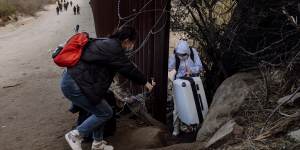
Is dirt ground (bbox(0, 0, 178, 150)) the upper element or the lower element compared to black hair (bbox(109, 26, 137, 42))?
lower

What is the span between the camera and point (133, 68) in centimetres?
556

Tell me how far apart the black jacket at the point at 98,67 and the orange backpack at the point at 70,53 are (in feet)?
0.17

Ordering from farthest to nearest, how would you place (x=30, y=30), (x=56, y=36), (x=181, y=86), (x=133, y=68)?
(x=30, y=30)
(x=56, y=36)
(x=181, y=86)
(x=133, y=68)

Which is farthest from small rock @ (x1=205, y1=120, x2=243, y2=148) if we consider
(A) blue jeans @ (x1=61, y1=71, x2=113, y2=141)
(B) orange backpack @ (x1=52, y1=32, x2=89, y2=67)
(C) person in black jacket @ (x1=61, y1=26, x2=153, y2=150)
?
(B) orange backpack @ (x1=52, y1=32, x2=89, y2=67)

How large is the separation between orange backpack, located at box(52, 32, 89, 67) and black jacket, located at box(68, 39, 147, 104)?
→ 0.05m

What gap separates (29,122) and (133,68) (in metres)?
2.86

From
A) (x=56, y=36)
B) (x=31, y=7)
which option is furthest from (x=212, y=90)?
(x=31, y=7)

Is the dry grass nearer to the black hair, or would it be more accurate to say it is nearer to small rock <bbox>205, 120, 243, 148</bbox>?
small rock <bbox>205, 120, 243, 148</bbox>

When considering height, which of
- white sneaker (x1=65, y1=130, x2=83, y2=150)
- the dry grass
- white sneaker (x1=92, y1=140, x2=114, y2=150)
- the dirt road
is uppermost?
the dry grass

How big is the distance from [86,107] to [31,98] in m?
3.74

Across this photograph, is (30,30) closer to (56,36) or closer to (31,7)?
(56,36)

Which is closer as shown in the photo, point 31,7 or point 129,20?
point 129,20

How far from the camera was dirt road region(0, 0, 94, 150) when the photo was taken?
706 centimetres

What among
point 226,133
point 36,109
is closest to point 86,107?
point 226,133
